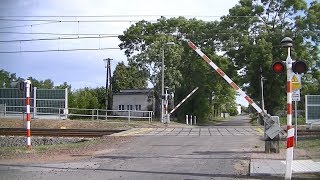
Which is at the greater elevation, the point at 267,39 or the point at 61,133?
the point at 267,39

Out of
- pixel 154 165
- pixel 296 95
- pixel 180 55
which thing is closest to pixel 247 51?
pixel 180 55

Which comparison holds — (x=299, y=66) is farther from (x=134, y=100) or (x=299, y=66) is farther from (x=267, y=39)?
(x=134, y=100)

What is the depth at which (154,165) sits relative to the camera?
13.4m

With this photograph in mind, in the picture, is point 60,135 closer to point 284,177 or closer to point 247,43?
point 284,177

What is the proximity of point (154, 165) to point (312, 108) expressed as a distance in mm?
19289

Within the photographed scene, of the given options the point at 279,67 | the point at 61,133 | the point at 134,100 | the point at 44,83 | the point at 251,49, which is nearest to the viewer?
the point at 279,67

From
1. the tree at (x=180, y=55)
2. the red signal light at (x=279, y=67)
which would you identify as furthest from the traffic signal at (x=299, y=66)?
the tree at (x=180, y=55)

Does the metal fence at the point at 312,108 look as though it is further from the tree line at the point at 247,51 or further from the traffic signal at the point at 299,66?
the traffic signal at the point at 299,66

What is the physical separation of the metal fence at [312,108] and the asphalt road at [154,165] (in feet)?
39.5

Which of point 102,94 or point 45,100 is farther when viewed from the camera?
point 102,94

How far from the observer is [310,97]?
2933 cm

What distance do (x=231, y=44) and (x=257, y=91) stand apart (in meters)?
5.99

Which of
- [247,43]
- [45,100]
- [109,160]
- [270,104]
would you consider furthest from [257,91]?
[109,160]

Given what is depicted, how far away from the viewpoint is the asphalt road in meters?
11.7
